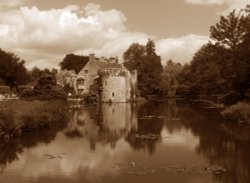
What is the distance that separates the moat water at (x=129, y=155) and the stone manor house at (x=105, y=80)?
34.7m

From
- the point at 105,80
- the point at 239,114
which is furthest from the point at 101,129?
the point at 105,80

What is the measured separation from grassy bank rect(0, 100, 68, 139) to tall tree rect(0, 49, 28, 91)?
87.8ft

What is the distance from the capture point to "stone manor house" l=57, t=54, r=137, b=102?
6556 centimetres

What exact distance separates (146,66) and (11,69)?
29216mm

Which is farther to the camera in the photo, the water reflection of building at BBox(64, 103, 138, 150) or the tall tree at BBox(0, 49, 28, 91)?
the tall tree at BBox(0, 49, 28, 91)

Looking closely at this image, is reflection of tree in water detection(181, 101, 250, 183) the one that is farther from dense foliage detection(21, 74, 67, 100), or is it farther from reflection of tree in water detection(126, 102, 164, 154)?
dense foliage detection(21, 74, 67, 100)

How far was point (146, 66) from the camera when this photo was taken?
79438 millimetres

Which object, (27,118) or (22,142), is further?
(27,118)

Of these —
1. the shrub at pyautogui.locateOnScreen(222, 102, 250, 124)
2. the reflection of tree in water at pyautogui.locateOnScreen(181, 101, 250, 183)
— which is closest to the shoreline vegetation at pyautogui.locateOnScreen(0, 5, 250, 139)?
the shrub at pyautogui.locateOnScreen(222, 102, 250, 124)

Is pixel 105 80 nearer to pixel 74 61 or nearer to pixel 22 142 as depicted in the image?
pixel 74 61

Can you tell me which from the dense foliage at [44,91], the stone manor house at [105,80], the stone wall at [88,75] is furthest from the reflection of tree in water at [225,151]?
the stone wall at [88,75]

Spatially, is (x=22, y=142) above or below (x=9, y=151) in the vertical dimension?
above

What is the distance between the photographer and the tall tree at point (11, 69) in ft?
195

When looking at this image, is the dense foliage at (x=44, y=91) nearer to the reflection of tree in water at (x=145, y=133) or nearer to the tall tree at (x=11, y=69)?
the tall tree at (x=11, y=69)
